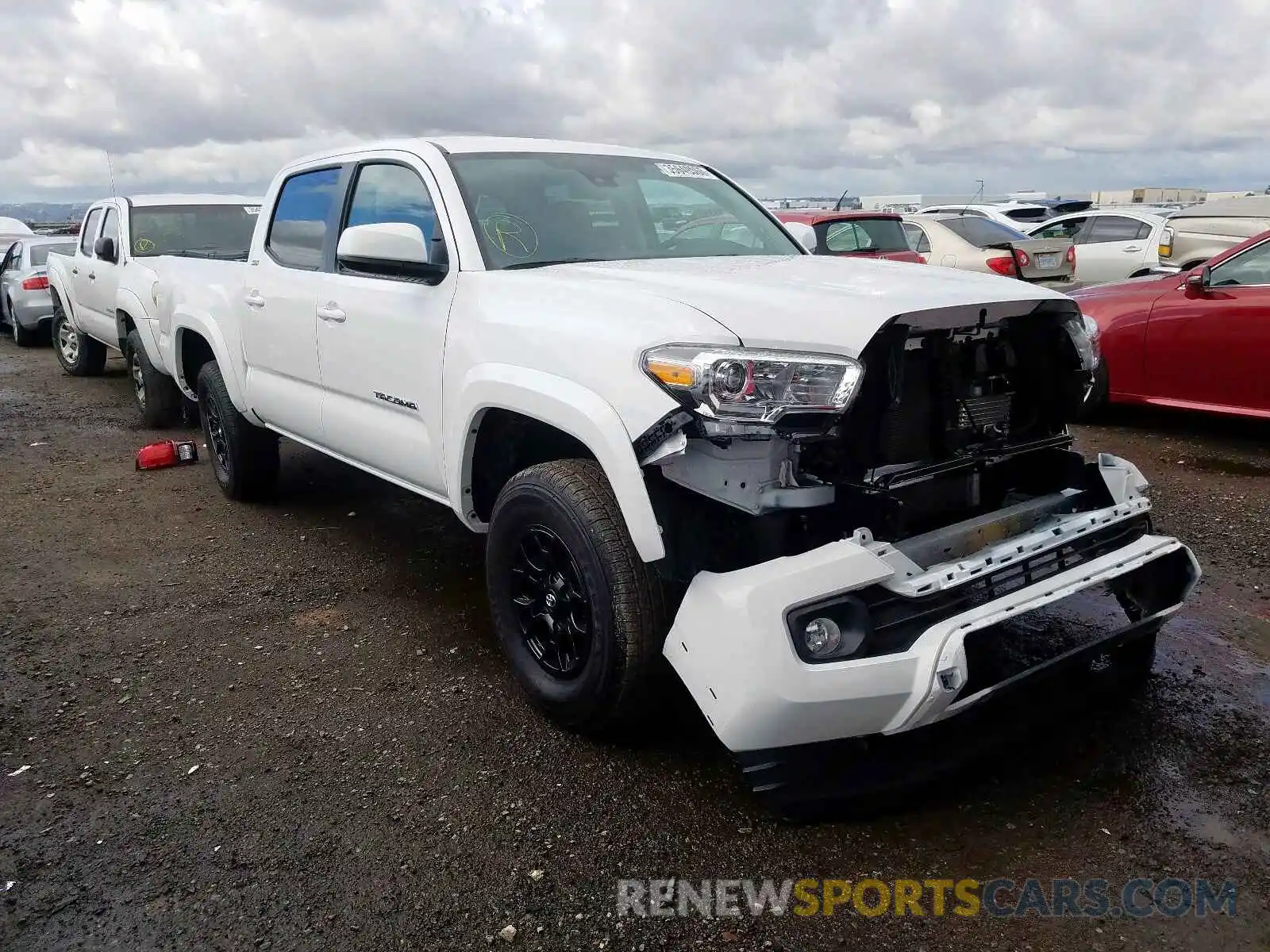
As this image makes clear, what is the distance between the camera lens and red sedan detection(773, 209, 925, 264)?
394 inches

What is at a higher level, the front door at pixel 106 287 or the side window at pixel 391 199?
the side window at pixel 391 199

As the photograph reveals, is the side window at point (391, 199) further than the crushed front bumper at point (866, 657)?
Yes

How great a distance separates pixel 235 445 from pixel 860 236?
6.85m

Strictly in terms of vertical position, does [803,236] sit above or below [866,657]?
above

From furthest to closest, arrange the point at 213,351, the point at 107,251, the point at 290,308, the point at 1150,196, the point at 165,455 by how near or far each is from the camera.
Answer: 1. the point at 1150,196
2. the point at 107,251
3. the point at 165,455
4. the point at 213,351
5. the point at 290,308

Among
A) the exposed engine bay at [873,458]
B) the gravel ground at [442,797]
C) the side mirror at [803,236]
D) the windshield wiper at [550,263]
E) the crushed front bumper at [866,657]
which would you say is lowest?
the gravel ground at [442,797]

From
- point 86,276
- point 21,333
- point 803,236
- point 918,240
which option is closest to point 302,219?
point 803,236

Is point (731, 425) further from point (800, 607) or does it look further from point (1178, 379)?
point (1178, 379)

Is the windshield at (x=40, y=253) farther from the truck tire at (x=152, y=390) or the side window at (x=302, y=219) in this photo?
the side window at (x=302, y=219)

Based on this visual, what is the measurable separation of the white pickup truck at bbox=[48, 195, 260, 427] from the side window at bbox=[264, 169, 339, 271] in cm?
178

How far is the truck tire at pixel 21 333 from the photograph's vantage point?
13.8m

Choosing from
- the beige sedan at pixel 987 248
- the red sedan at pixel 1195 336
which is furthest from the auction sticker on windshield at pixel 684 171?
the beige sedan at pixel 987 248

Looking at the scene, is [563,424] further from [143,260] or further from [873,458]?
[143,260]

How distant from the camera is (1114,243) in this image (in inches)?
491
